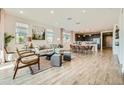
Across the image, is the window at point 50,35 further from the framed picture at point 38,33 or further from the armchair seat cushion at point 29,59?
the armchair seat cushion at point 29,59

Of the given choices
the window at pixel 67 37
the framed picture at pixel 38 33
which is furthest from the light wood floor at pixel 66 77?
the window at pixel 67 37

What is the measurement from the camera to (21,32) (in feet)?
28.2

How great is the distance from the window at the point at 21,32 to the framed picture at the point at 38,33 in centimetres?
78

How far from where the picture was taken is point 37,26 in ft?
33.0

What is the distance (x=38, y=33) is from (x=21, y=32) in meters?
1.80

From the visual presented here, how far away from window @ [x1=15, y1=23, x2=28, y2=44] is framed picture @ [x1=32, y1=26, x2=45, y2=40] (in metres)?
0.78

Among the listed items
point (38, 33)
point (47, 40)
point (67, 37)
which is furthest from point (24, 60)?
point (67, 37)

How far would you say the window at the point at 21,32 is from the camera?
27.1 feet

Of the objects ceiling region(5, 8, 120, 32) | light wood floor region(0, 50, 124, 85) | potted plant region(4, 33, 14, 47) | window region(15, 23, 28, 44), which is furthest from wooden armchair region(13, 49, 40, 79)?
window region(15, 23, 28, 44)

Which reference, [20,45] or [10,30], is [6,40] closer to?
[10,30]

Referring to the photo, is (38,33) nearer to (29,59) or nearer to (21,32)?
(21,32)
